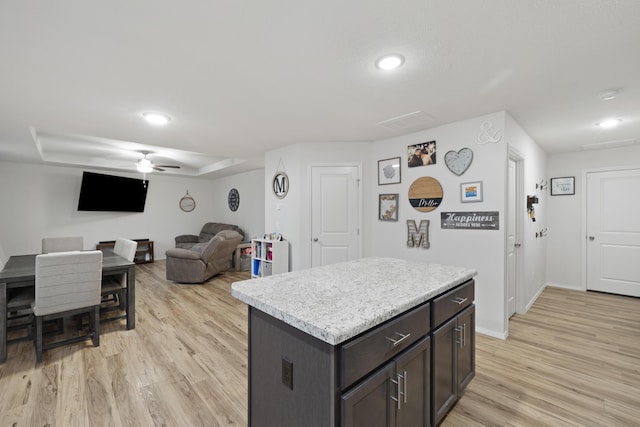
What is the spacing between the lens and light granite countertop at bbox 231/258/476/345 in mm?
1085

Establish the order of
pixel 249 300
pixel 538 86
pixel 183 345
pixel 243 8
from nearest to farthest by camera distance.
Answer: pixel 249 300
pixel 243 8
pixel 538 86
pixel 183 345

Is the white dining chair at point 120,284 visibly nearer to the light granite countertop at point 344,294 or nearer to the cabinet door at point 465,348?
the light granite countertop at point 344,294

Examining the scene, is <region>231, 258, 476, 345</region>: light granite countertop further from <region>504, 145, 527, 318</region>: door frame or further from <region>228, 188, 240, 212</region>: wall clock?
<region>228, 188, 240, 212</region>: wall clock

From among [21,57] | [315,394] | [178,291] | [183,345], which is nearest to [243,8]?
[21,57]

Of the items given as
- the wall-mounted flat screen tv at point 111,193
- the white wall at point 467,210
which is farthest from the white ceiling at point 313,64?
the wall-mounted flat screen tv at point 111,193

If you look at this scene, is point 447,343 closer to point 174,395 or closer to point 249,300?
point 249,300

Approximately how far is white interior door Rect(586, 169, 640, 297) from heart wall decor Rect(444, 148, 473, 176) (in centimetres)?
318

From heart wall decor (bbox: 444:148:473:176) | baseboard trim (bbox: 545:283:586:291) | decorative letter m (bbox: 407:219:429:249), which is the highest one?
heart wall decor (bbox: 444:148:473:176)

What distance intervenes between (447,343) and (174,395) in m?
1.96

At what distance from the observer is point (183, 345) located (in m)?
2.81

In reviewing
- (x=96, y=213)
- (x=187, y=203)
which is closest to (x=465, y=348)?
(x=187, y=203)

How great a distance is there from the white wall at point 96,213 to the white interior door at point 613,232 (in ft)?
20.6

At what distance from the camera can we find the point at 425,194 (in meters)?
3.53

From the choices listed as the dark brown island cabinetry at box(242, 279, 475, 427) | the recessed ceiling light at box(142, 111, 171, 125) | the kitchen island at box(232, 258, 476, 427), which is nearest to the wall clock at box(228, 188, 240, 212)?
the recessed ceiling light at box(142, 111, 171, 125)
